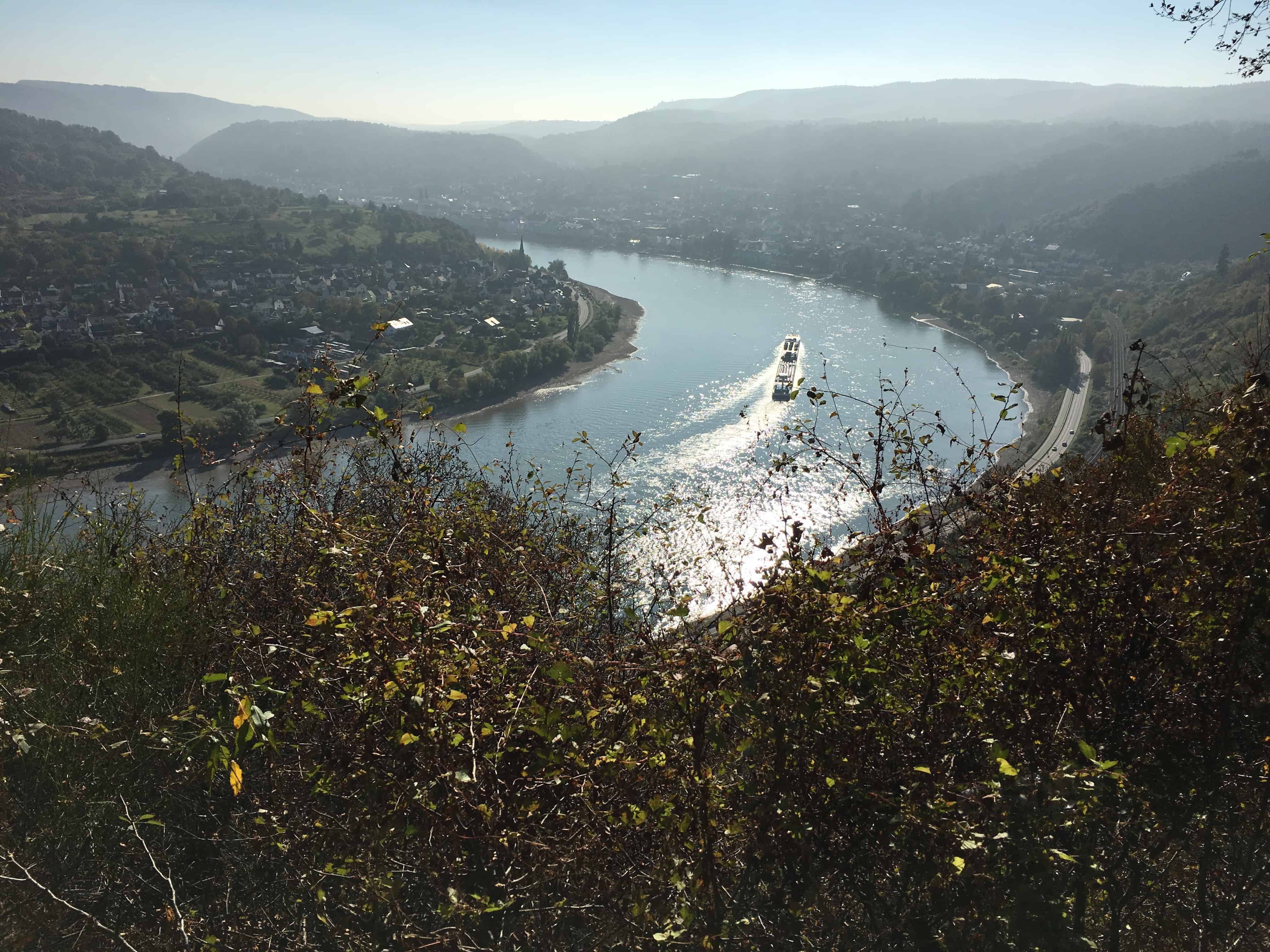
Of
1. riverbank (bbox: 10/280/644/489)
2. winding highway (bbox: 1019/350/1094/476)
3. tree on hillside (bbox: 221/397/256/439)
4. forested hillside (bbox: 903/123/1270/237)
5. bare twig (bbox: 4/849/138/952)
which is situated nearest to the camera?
bare twig (bbox: 4/849/138/952)

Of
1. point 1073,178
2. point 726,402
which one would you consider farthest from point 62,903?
point 1073,178

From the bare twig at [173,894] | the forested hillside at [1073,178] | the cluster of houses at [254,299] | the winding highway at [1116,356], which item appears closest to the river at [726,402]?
the bare twig at [173,894]

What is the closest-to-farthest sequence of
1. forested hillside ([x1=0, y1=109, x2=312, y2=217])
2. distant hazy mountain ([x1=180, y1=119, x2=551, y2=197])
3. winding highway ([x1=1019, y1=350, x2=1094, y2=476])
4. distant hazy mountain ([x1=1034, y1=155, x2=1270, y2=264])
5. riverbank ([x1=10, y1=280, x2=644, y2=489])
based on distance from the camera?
riverbank ([x1=10, y1=280, x2=644, y2=489]) → winding highway ([x1=1019, y1=350, x2=1094, y2=476]) → distant hazy mountain ([x1=1034, y1=155, x2=1270, y2=264]) → forested hillside ([x1=0, y1=109, x2=312, y2=217]) → distant hazy mountain ([x1=180, y1=119, x2=551, y2=197])

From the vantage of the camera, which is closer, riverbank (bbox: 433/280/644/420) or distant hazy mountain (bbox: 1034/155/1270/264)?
riverbank (bbox: 433/280/644/420)

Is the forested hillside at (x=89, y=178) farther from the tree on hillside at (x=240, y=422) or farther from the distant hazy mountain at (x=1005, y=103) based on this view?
the distant hazy mountain at (x=1005, y=103)

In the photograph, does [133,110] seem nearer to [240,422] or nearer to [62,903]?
[240,422]

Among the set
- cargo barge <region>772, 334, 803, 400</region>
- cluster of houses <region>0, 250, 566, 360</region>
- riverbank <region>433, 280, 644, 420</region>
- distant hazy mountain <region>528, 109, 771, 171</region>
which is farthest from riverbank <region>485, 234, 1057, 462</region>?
distant hazy mountain <region>528, 109, 771, 171</region>

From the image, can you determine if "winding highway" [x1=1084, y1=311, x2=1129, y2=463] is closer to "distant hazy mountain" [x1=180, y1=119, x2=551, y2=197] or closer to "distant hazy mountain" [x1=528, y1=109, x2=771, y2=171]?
"distant hazy mountain" [x1=528, y1=109, x2=771, y2=171]
